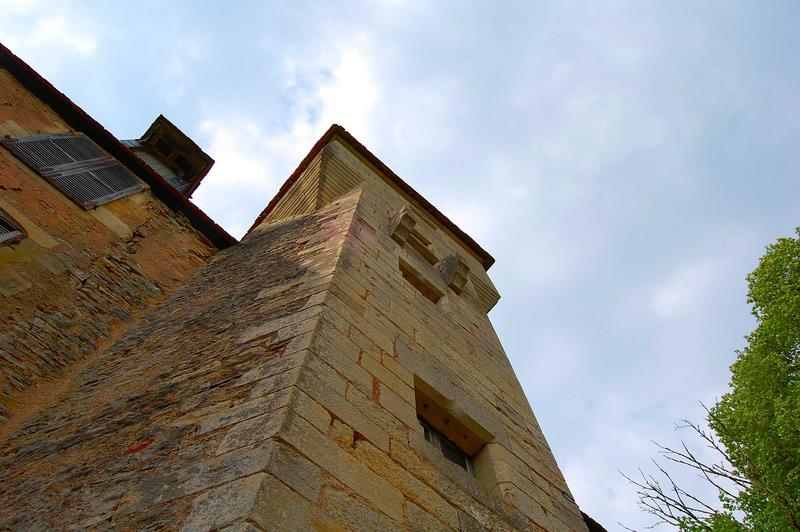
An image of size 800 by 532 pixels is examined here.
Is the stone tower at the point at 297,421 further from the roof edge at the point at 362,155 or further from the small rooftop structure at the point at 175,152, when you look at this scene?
the small rooftop structure at the point at 175,152

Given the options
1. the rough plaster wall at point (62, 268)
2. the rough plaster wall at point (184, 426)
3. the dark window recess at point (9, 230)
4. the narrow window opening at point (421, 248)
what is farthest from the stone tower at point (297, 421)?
the narrow window opening at point (421, 248)

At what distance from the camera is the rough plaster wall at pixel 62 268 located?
12.6 ft

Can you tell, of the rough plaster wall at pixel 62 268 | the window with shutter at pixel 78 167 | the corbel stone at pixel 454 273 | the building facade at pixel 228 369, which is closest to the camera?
the building facade at pixel 228 369

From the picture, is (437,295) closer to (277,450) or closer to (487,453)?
(487,453)

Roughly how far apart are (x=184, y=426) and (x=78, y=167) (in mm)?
4611

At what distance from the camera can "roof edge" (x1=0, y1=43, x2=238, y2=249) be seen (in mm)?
6781

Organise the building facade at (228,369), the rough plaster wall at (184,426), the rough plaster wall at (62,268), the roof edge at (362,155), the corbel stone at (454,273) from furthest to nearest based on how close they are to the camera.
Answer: the roof edge at (362,155) → the corbel stone at (454,273) → the rough plaster wall at (62,268) → the building facade at (228,369) → the rough plaster wall at (184,426)

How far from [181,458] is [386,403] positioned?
1.00m

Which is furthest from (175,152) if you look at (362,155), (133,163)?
(133,163)

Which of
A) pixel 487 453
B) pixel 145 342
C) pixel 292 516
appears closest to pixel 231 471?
pixel 292 516

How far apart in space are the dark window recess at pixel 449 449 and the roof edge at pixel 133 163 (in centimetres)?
437

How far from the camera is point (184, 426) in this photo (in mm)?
2559

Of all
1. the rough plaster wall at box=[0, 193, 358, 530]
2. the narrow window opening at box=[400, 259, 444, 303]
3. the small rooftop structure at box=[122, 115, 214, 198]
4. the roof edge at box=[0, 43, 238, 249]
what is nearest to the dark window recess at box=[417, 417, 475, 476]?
the rough plaster wall at box=[0, 193, 358, 530]

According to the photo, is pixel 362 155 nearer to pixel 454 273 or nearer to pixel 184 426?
pixel 454 273
